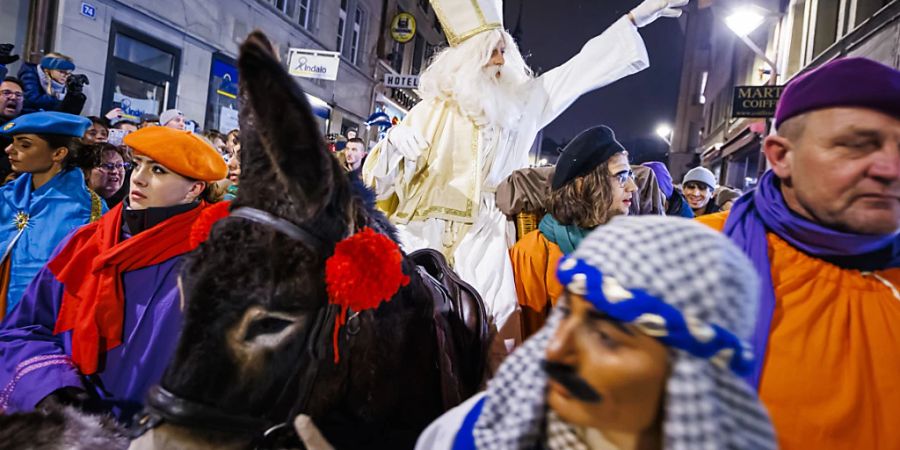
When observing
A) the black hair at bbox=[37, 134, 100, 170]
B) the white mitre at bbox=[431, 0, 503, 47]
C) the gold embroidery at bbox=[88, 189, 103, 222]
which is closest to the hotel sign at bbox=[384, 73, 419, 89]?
the white mitre at bbox=[431, 0, 503, 47]

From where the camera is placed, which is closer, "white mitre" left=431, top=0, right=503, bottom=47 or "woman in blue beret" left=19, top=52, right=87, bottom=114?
"white mitre" left=431, top=0, right=503, bottom=47

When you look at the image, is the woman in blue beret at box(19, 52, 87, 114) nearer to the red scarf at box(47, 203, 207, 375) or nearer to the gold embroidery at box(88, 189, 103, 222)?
the gold embroidery at box(88, 189, 103, 222)

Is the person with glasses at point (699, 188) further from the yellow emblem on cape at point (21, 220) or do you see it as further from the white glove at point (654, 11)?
the yellow emblem on cape at point (21, 220)

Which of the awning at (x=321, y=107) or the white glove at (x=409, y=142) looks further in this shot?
the awning at (x=321, y=107)

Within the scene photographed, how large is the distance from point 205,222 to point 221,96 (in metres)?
15.1

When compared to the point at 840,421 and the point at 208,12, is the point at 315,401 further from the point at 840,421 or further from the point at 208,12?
the point at 208,12

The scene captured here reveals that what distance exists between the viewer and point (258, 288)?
4.21 ft

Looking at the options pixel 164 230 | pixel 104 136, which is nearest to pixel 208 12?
pixel 104 136

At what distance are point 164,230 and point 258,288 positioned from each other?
5.21 feet

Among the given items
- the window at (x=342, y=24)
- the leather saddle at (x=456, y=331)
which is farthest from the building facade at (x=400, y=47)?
the leather saddle at (x=456, y=331)

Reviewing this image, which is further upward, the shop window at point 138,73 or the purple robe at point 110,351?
the shop window at point 138,73

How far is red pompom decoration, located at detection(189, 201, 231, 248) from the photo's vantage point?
159cm

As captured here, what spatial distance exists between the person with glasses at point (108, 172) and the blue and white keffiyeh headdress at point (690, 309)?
5111 mm

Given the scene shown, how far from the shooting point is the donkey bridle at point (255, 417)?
122cm
